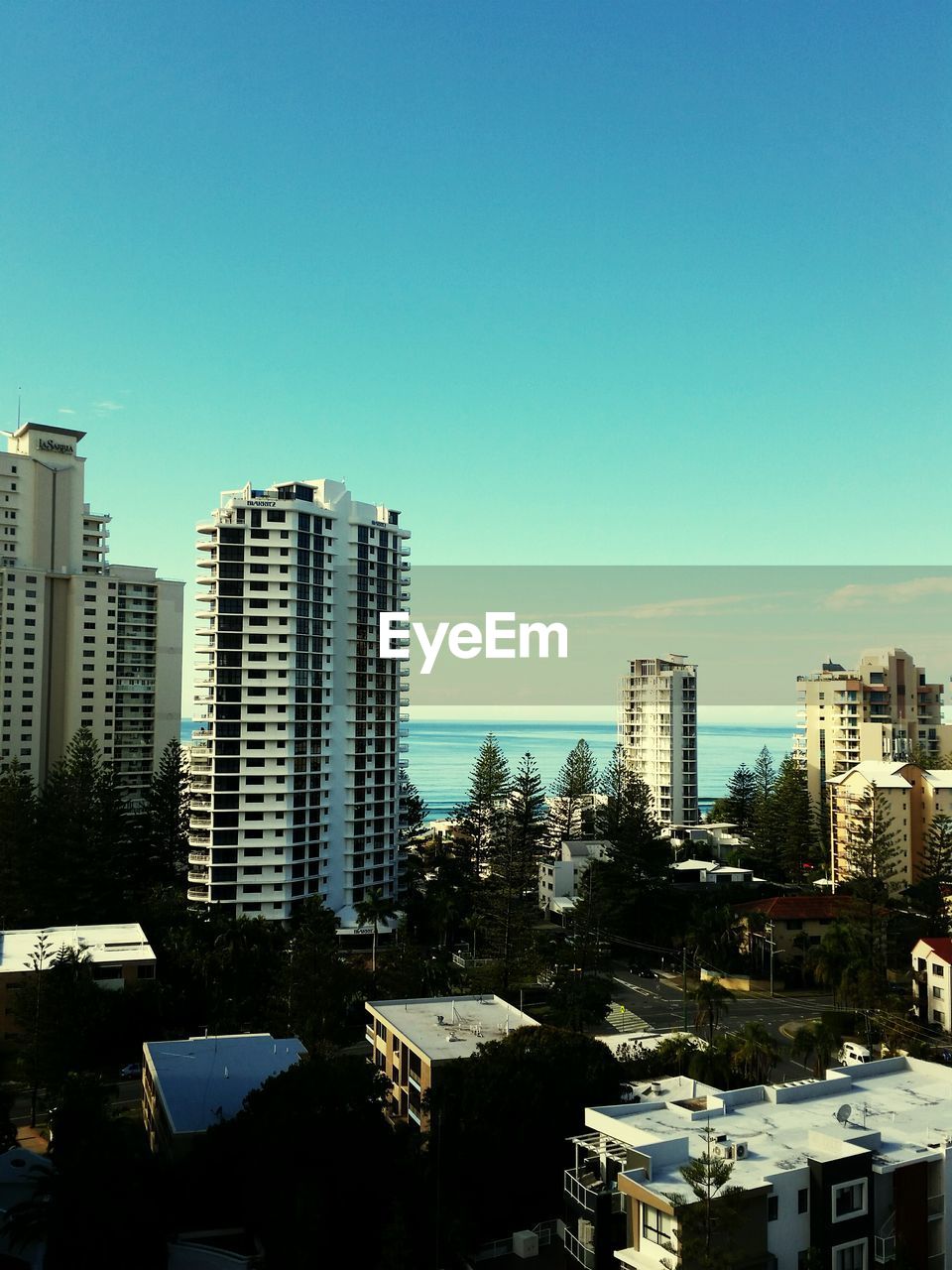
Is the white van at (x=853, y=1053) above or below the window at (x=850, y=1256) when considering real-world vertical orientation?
below

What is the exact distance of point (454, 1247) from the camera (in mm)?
10156

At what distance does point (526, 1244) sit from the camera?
1130cm

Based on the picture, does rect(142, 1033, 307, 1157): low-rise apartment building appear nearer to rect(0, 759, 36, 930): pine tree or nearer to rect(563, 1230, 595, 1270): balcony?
rect(563, 1230, 595, 1270): balcony

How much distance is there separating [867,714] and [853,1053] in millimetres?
31337

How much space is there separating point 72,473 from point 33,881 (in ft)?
67.7

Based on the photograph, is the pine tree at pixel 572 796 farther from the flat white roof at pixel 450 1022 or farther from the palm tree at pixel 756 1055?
the palm tree at pixel 756 1055

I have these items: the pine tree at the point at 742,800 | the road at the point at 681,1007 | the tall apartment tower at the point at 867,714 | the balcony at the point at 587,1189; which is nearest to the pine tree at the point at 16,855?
the road at the point at 681,1007

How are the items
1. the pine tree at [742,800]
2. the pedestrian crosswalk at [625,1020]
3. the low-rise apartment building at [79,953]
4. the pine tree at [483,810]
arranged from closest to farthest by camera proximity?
the low-rise apartment building at [79,953] → the pedestrian crosswalk at [625,1020] → the pine tree at [483,810] → the pine tree at [742,800]

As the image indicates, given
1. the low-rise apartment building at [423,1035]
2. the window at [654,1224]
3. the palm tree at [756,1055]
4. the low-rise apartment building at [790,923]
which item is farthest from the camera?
the low-rise apartment building at [790,923]

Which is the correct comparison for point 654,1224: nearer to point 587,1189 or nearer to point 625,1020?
point 587,1189

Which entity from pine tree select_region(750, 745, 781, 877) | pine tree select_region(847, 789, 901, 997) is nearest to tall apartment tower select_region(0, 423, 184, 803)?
pine tree select_region(750, 745, 781, 877)

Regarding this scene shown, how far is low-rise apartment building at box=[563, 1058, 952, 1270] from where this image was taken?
28.9 feet

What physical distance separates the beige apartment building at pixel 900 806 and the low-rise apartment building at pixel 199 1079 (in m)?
22.9

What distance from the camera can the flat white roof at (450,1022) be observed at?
48.7ft
